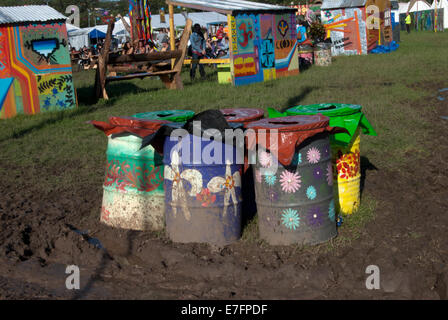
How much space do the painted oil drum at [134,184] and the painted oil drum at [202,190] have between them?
15.6 inches

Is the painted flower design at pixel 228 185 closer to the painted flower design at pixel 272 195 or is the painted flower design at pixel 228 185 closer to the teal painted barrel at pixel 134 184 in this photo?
the painted flower design at pixel 272 195

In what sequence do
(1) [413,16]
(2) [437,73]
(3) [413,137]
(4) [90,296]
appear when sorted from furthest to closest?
1. (1) [413,16]
2. (2) [437,73]
3. (3) [413,137]
4. (4) [90,296]

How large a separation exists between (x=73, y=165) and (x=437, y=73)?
1203 centimetres

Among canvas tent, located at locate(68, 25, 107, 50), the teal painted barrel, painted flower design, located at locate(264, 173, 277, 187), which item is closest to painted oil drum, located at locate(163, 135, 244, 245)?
painted flower design, located at locate(264, 173, 277, 187)

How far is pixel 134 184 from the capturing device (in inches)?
209

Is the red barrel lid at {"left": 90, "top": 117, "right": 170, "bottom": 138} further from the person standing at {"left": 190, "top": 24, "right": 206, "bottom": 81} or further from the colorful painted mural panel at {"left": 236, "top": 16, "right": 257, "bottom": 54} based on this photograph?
the person standing at {"left": 190, "top": 24, "right": 206, "bottom": 81}

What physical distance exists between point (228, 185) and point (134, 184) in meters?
1.03

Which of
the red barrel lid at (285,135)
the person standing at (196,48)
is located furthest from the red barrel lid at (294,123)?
the person standing at (196,48)

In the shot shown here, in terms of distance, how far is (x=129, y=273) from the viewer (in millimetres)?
4469

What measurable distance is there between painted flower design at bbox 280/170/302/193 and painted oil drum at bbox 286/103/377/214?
0.79 metres

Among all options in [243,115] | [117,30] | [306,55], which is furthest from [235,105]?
[117,30]

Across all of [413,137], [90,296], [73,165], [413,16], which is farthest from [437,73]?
[413,16]

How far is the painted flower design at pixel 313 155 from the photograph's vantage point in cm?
465
